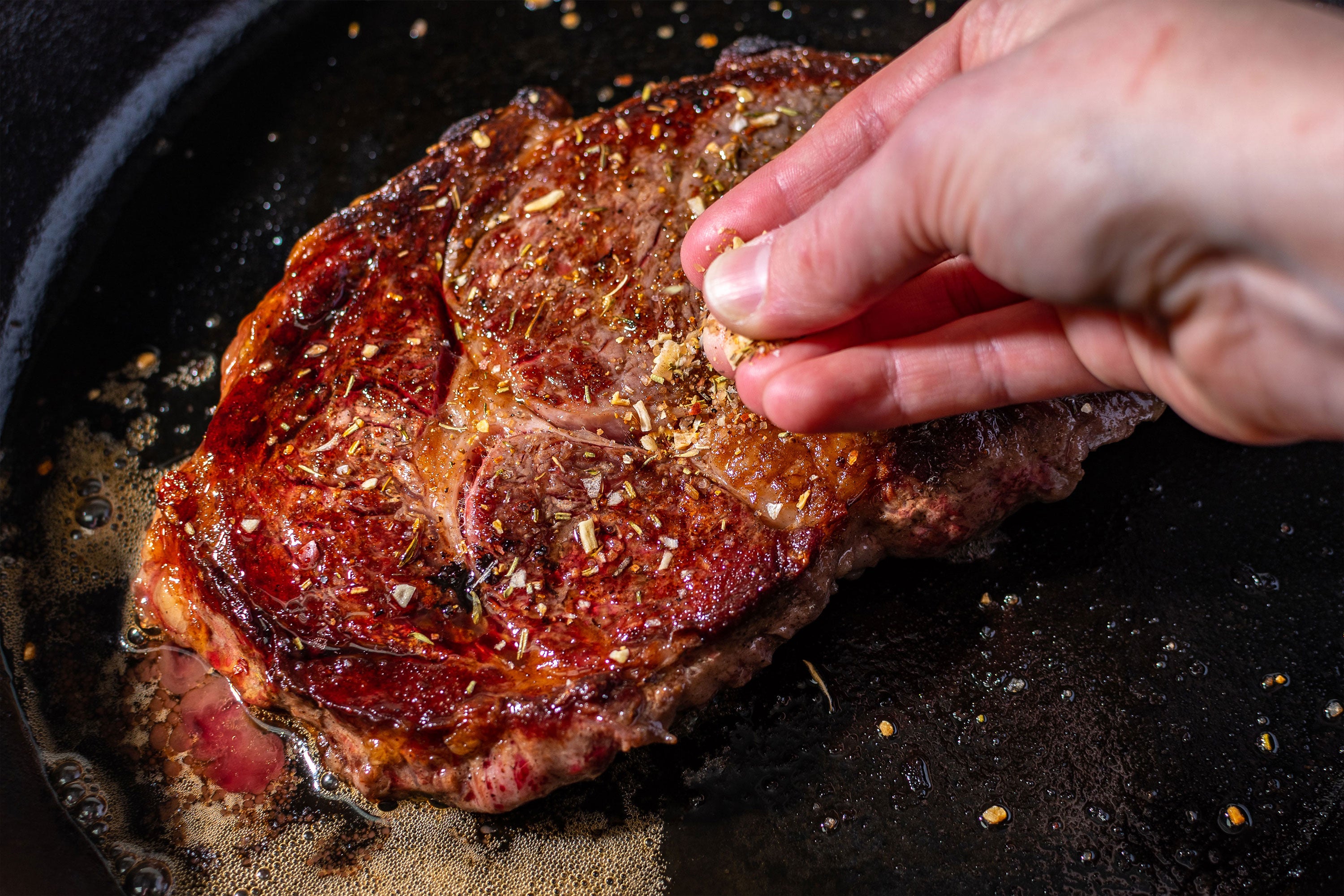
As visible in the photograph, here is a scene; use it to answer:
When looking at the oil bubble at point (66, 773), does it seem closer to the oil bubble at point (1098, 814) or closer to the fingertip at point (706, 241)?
the fingertip at point (706, 241)

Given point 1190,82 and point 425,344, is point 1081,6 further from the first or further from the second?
point 425,344

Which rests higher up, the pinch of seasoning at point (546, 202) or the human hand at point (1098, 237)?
the pinch of seasoning at point (546, 202)

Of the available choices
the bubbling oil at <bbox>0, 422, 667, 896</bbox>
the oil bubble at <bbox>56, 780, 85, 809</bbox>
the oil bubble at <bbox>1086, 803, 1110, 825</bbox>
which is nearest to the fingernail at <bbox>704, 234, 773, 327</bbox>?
the bubbling oil at <bbox>0, 422, 667, 896</bbox>

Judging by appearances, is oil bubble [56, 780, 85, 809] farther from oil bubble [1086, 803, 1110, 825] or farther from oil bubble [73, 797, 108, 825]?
oil bubble [1086, 803, 1110, 825]

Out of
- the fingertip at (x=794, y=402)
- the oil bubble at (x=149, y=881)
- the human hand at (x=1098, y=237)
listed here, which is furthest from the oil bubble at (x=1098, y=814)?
the oil bubble at (x=149, y=881)

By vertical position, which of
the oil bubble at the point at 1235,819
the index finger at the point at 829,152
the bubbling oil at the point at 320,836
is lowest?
the oil bubble at the point at 1235,819

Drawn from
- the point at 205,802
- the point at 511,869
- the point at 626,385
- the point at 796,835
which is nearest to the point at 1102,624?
the point at 796,835

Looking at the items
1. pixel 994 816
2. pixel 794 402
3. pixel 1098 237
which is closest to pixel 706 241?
pixel 794 402
